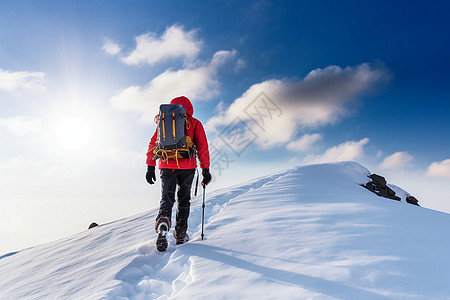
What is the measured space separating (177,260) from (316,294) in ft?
6.04

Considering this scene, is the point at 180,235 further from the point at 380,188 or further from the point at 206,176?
the point at 380,188

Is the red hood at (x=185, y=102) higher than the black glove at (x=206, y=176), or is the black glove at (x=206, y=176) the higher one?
the red hood at (x=185, y=102)

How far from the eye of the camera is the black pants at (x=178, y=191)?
13.1 ft

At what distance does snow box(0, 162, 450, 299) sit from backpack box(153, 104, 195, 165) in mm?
1470

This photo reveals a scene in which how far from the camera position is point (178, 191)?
13.6 ft

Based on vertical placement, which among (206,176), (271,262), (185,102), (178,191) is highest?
(185,102)

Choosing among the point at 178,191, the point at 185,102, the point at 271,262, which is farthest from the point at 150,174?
the point at 271,262

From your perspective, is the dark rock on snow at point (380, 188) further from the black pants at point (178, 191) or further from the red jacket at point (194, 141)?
the black pants at point (178, 191)

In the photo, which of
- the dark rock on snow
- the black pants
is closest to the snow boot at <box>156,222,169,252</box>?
the black pants

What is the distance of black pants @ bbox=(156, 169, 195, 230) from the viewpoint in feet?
13.1

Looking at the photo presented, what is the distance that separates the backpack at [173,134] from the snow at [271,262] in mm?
1470

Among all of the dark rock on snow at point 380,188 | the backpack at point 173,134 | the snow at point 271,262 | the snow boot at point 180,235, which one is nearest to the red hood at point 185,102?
the backpack at point 173,134

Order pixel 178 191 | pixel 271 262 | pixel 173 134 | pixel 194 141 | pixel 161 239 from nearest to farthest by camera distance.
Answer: pixel 271 262, pixel 161 239, pixel 173 134, pixel 178 191, pixel 194 141

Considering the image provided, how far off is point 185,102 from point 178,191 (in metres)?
1.58
